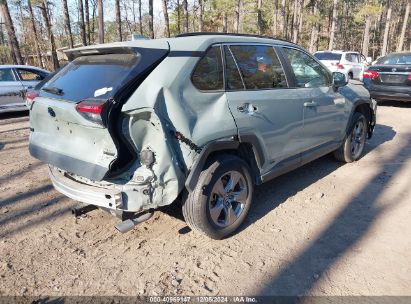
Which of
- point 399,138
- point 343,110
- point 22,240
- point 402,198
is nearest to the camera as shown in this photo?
point 22,240

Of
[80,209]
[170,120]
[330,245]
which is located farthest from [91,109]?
[330,245]

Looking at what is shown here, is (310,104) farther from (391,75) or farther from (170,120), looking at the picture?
(391,75)

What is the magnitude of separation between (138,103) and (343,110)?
11.0 feet

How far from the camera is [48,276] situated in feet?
9.41

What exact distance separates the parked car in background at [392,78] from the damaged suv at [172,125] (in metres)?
7.05

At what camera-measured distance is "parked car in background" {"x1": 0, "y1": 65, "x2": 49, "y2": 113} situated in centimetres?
988

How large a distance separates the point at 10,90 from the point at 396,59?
11486 millimetres

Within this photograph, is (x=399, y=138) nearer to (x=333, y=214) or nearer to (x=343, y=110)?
(x=343, y=110)

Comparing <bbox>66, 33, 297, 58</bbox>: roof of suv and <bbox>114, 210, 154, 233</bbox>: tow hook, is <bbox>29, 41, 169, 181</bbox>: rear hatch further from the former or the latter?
<bbox>114, 210, 154, 233</bbox>: tow hook

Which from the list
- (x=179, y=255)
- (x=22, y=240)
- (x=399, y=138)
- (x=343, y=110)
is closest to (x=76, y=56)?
(x=22, y=240)

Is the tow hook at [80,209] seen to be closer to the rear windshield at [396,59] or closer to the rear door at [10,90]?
the rear door at [10,90]

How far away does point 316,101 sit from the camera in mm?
4316

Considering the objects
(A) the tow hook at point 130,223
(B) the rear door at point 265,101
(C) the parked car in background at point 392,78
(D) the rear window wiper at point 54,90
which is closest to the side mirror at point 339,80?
(B) the rear door at point 265,101

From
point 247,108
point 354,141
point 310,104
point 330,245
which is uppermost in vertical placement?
point 247,108
